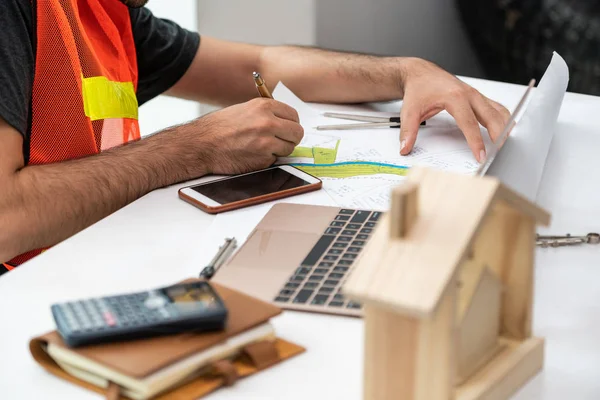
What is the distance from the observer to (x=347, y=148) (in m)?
1.31

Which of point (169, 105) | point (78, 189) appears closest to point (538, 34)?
point (169, 105)

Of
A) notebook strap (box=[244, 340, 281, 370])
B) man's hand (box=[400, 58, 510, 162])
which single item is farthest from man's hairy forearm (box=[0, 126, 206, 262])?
notebook strap (box=[244, 340, 281, 370])

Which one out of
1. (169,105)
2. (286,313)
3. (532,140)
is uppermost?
(532,140)

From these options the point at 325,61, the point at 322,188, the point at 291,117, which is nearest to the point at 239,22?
the point at 325,61

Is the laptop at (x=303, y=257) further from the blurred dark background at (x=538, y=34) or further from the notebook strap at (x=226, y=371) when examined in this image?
the blurred dark background at (x=538, y=34)

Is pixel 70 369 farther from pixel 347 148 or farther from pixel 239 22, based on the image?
pixel 239 22

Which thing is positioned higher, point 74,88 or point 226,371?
point 74,88

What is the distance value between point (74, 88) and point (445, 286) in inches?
34.0

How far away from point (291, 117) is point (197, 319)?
0.64 m

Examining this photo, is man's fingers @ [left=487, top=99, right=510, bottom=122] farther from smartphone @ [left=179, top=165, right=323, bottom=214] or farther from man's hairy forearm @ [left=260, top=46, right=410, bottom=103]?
smartphone @ [left=179, top=165, right=323, bottom=214]

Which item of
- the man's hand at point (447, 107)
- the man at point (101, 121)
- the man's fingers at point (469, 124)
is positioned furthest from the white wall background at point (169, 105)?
the man's fingers at point (469, 124)

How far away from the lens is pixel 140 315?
71cm

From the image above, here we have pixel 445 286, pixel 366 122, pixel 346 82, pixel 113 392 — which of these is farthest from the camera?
pixel 346 82

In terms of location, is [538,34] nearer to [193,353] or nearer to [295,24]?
[295,24]
